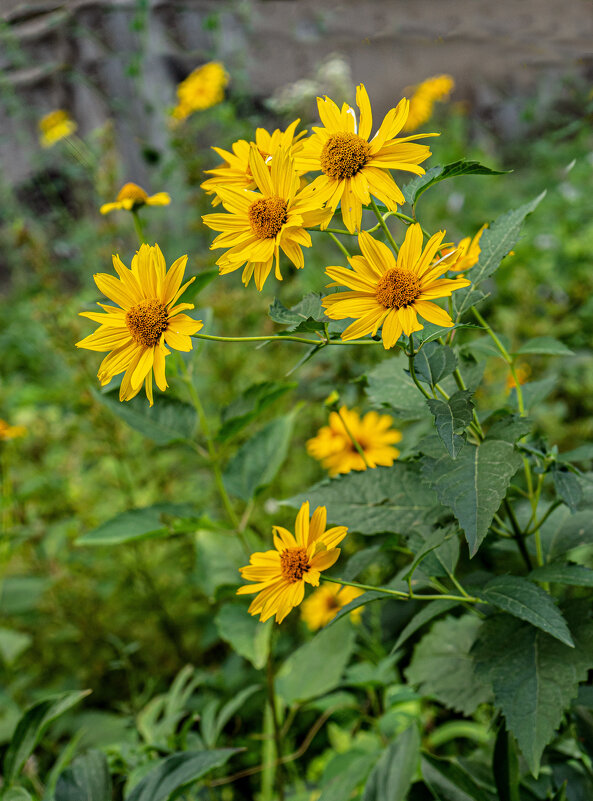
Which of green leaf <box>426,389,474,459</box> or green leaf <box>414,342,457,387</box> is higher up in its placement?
green leaf <box>414,342,457,387</box>

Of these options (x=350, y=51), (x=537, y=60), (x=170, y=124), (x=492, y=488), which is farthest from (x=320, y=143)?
(x=537, y=60)

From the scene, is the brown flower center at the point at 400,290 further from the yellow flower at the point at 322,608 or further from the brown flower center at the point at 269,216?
the yellow flower at the point at 322,608

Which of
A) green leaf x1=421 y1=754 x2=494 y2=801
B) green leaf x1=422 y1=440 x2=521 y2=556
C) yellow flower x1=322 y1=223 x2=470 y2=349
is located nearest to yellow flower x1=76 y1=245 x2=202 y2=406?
yellow flower x1=322 y1=223 x2=470 y2=349

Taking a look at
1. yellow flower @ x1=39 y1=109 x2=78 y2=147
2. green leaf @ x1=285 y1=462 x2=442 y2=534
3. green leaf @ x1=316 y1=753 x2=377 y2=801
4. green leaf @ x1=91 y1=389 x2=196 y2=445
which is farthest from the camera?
yellow flower @ x1=39 y1=109 x2=78 y2=147

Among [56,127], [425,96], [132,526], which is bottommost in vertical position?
[132,526]

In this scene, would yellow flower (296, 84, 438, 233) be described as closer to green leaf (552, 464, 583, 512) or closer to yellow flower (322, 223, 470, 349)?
yellow flower (322, 223, 470, 349)

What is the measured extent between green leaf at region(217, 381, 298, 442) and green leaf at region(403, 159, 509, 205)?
0.29m

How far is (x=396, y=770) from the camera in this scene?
2.11 feet

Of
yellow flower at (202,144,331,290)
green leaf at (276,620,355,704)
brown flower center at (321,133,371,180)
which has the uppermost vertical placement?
brown flower center at (321,133,371,180)

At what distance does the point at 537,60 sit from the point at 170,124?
1.81m

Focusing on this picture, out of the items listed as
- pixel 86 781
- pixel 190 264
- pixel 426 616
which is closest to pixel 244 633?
pixel 86 781

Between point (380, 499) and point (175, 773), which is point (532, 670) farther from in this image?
point (175, 773)

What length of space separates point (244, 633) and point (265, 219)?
0.54 m

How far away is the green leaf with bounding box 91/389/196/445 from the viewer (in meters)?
0.79
